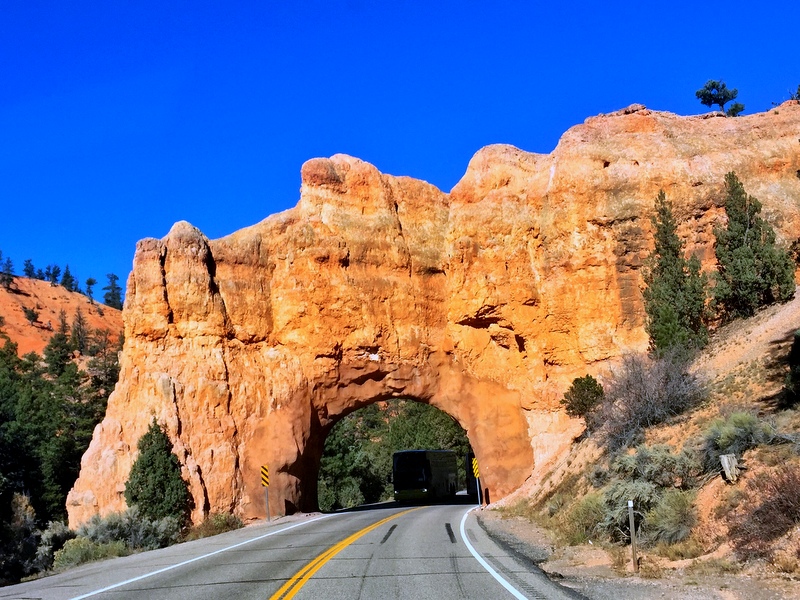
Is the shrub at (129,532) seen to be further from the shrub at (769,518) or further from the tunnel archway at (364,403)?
the shrub at (769,518)

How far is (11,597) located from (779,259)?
26033 mm

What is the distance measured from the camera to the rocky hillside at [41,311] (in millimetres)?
101000

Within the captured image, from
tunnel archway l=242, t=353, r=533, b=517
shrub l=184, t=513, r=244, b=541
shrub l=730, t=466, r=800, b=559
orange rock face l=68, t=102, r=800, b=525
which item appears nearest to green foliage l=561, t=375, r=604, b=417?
→ orange rock face l=68, t=102, r=800, b=525

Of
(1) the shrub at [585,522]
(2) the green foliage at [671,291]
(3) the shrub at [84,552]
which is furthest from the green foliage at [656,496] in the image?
(3) the shrub at [84,552]

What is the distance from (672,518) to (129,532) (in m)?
17.6

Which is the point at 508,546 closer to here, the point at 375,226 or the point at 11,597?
the point at 11,597

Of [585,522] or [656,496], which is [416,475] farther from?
[656,496]

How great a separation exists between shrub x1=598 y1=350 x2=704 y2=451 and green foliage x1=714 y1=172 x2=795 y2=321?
7792mm

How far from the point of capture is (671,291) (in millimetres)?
29125

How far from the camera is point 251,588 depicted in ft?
35.6

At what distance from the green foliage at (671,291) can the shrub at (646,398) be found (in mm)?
5115

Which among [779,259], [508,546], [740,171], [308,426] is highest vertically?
[740,171]

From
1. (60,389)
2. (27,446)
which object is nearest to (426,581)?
(27,446)

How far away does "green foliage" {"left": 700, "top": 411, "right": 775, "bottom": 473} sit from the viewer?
13336 mm
